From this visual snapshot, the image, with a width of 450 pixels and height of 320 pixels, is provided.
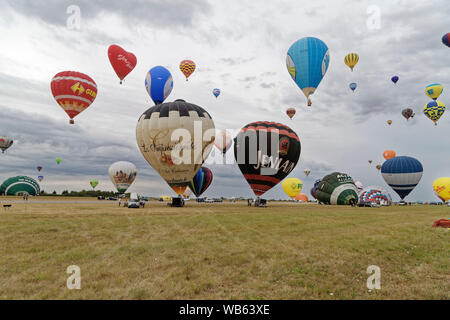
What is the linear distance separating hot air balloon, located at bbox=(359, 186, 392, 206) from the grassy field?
3657 cm

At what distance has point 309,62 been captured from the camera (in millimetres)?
32781

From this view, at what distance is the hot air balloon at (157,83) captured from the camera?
4031 cm

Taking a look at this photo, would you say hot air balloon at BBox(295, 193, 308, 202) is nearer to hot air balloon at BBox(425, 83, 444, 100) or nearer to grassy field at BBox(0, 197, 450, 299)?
hot air balloon at BBox(425, 83, 444, 100)

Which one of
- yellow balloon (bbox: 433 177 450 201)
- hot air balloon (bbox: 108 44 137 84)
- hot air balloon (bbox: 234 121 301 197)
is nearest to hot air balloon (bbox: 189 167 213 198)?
hot air balloon (bbox: 234 121 301 197)

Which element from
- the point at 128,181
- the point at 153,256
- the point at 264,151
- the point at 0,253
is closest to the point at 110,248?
the point at 153,256

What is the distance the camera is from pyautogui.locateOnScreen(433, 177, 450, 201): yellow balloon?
2333 inches

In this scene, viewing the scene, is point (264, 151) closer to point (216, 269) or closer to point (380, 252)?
point (380, 252)

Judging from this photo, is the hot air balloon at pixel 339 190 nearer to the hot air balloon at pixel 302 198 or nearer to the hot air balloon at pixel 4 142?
the hot air balloon at pixel 302 198

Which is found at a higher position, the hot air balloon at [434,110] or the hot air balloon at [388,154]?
the hot air balloon at [434,110]

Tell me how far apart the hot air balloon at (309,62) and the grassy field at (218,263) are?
23206mm

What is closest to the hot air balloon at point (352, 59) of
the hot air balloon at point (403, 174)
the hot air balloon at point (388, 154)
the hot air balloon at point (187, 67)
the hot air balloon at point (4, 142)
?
the hot air balloon at point (403, 174)

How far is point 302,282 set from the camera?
23.2 ft

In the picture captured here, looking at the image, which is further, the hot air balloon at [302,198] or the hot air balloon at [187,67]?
the hot air balloon at [302,198]
